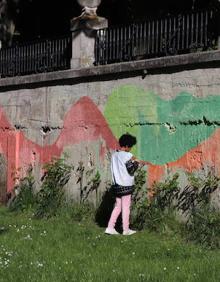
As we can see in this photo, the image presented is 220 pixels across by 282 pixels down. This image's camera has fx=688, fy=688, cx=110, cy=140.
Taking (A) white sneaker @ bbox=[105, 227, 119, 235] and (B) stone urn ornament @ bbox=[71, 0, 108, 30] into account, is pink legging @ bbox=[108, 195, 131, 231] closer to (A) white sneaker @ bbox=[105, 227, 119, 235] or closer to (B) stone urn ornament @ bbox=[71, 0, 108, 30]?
Result: (A) white sneaker @ bbox=[105, 227, 119, 235]

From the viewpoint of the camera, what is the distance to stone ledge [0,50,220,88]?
30.8 ft

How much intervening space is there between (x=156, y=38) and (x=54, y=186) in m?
3.16

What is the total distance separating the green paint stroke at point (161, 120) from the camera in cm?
941

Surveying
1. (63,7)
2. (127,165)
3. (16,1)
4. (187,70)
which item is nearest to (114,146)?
(127,165)

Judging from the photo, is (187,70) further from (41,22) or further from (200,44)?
(41,22)

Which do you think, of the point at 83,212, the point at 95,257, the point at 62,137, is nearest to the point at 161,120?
the point at 83,212

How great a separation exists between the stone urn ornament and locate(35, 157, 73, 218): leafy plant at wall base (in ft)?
7.76

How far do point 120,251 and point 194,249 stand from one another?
36.0 inches

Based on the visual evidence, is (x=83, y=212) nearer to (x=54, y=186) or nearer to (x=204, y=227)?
(x=54, y=186)

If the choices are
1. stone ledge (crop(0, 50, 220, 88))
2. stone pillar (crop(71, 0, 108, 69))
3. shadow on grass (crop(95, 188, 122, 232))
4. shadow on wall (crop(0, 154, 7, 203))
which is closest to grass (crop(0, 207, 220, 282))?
shadow on grass (crop(95, 188, 122, 232))

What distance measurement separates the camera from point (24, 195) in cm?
1260

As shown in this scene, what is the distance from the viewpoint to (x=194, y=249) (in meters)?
8.47

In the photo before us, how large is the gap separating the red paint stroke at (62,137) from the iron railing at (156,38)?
0.93 m

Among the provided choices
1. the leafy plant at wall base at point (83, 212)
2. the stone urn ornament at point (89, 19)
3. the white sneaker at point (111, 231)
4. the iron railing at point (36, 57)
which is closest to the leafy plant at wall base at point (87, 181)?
the leafy plant at wall base at point (83, 212)
